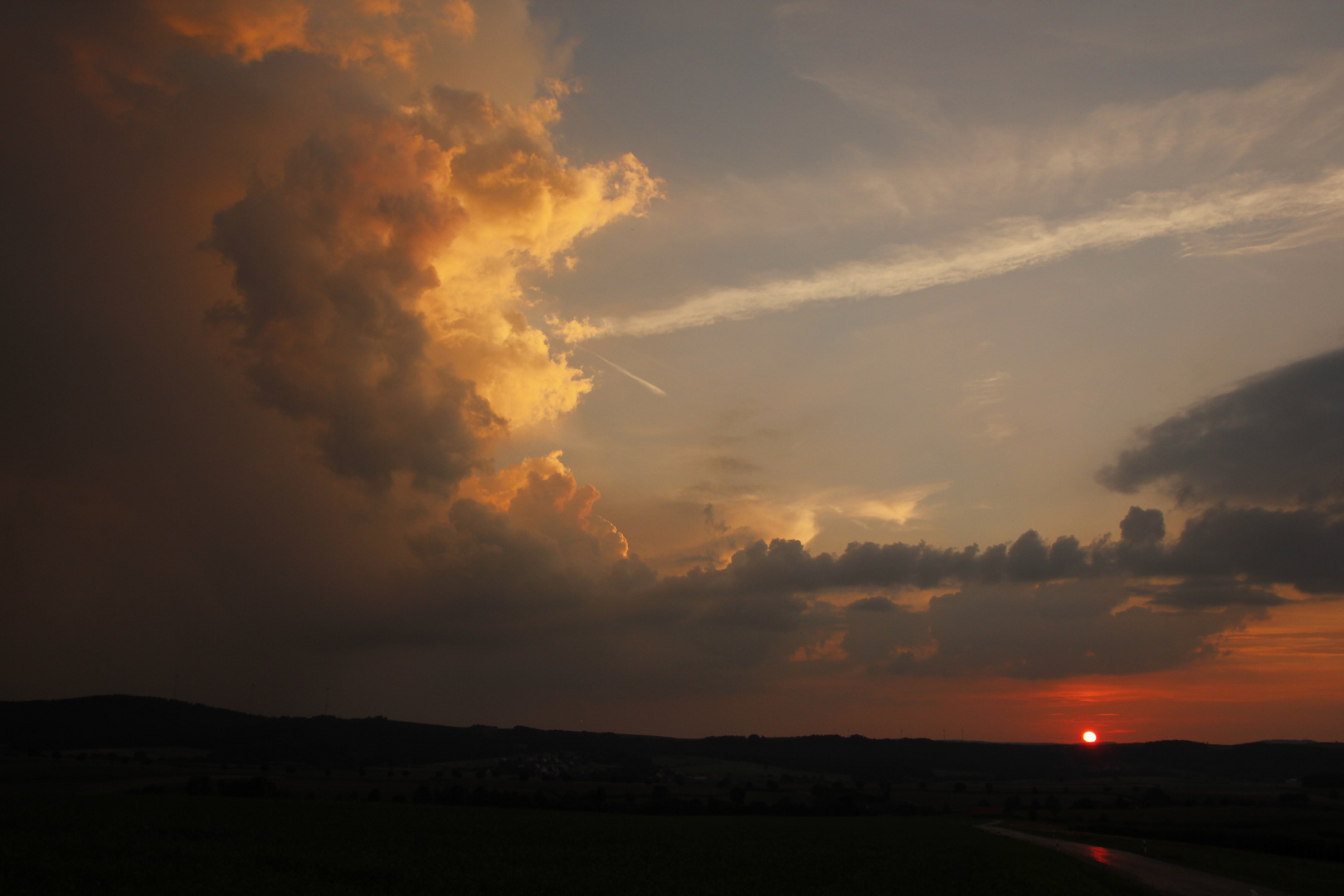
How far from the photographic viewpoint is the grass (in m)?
53.5

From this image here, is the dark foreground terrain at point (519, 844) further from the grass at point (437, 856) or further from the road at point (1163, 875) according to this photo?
the road at point (1163, 875)

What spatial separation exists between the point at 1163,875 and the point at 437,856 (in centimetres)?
6682

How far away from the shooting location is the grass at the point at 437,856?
53531mm

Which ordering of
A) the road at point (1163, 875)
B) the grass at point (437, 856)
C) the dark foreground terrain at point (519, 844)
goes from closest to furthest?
the grass at point (437, 856) < the dark foreground terrain at point (519, 844) < the road at point (1163, 875)

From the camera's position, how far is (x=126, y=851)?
59.5 meters

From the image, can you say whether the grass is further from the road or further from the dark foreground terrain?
the road

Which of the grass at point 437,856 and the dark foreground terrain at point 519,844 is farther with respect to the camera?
the dark foreground terrain at point 519,844

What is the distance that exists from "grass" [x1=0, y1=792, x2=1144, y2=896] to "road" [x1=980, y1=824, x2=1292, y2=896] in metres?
3.93

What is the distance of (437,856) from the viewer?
68.9 m

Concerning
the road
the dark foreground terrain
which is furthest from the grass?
the road

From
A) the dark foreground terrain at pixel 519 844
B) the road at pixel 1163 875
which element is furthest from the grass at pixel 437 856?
the road at pixel 1163 875

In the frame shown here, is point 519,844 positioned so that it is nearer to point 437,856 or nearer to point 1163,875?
point 437,856

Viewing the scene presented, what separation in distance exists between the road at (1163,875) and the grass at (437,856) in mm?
3934

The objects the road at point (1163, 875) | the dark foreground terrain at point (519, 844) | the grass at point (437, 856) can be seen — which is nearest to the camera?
the grass at point (437, 856)
